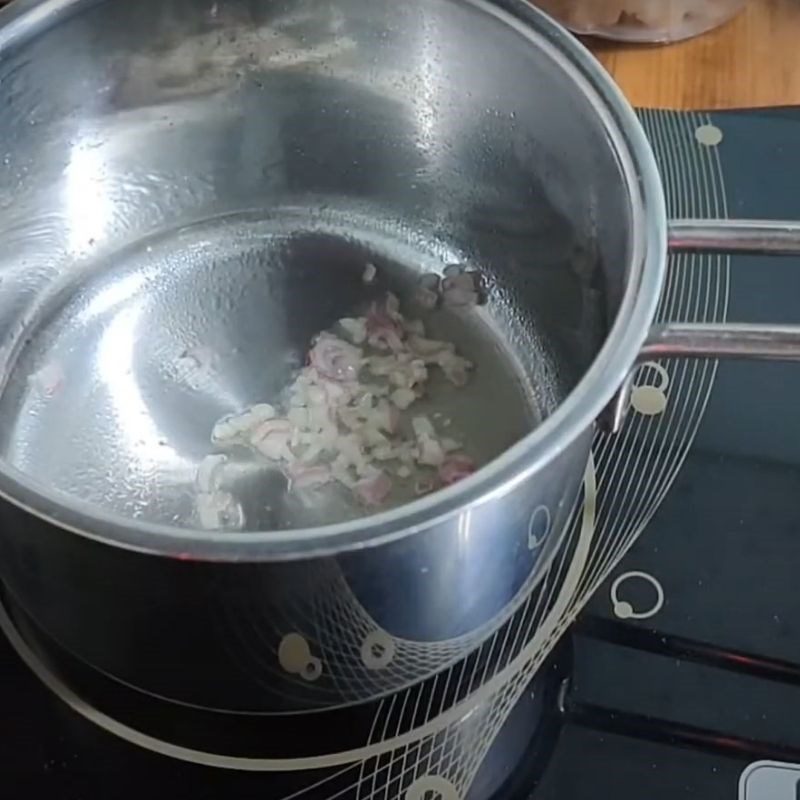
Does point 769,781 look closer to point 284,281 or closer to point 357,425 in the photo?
point 357,425

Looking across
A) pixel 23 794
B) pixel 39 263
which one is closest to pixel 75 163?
pixel 39 263

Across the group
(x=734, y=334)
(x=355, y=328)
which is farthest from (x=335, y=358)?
(x=734, y=334)

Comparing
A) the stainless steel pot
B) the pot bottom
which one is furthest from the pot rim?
the pot bottom

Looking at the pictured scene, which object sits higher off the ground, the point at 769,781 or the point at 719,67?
the point at 719,67

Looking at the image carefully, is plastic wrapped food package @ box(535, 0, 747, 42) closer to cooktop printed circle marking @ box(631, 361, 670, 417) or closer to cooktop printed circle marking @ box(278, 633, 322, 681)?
cooktop printed circle marking @ box(631, 361, 670, 417)

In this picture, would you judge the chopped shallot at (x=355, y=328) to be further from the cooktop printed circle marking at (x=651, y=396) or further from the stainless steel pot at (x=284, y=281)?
the cooktop printed circle marking at (x=651, y=396)

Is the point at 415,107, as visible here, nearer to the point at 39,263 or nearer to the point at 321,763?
the point at 39,263
